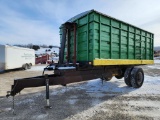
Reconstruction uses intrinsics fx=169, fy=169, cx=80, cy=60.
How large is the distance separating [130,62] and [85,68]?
2.64 meters

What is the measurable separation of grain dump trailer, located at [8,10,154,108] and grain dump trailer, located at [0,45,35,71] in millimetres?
8927

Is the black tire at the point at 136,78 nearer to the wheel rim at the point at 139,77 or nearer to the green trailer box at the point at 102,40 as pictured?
the wheel rim at the point at 139,77

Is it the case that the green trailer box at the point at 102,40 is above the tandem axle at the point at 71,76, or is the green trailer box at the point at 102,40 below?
above

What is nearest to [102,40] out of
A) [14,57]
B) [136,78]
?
[136,78]

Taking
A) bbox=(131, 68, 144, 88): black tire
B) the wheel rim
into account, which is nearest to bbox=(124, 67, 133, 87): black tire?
bbox=(131, 68, 144, 88): black tire

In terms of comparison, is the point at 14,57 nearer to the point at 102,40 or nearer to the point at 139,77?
the point at 139,77

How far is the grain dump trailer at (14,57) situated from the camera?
14.2 metres

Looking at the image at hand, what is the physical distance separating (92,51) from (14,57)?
12012 mm

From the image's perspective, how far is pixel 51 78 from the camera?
17.3 ft

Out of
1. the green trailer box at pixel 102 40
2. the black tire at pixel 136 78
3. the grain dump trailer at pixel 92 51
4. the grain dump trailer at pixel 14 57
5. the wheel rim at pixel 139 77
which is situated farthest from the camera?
the grain dump trailer at pixel 14 57

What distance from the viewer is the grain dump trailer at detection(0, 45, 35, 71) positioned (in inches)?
558

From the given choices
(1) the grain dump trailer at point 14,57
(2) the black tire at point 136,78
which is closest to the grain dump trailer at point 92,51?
(2) the black tire at point 136,78

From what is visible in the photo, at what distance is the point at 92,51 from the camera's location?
18.6 feet

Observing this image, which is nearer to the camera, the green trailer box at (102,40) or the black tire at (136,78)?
the green trailer box at (102,40)
